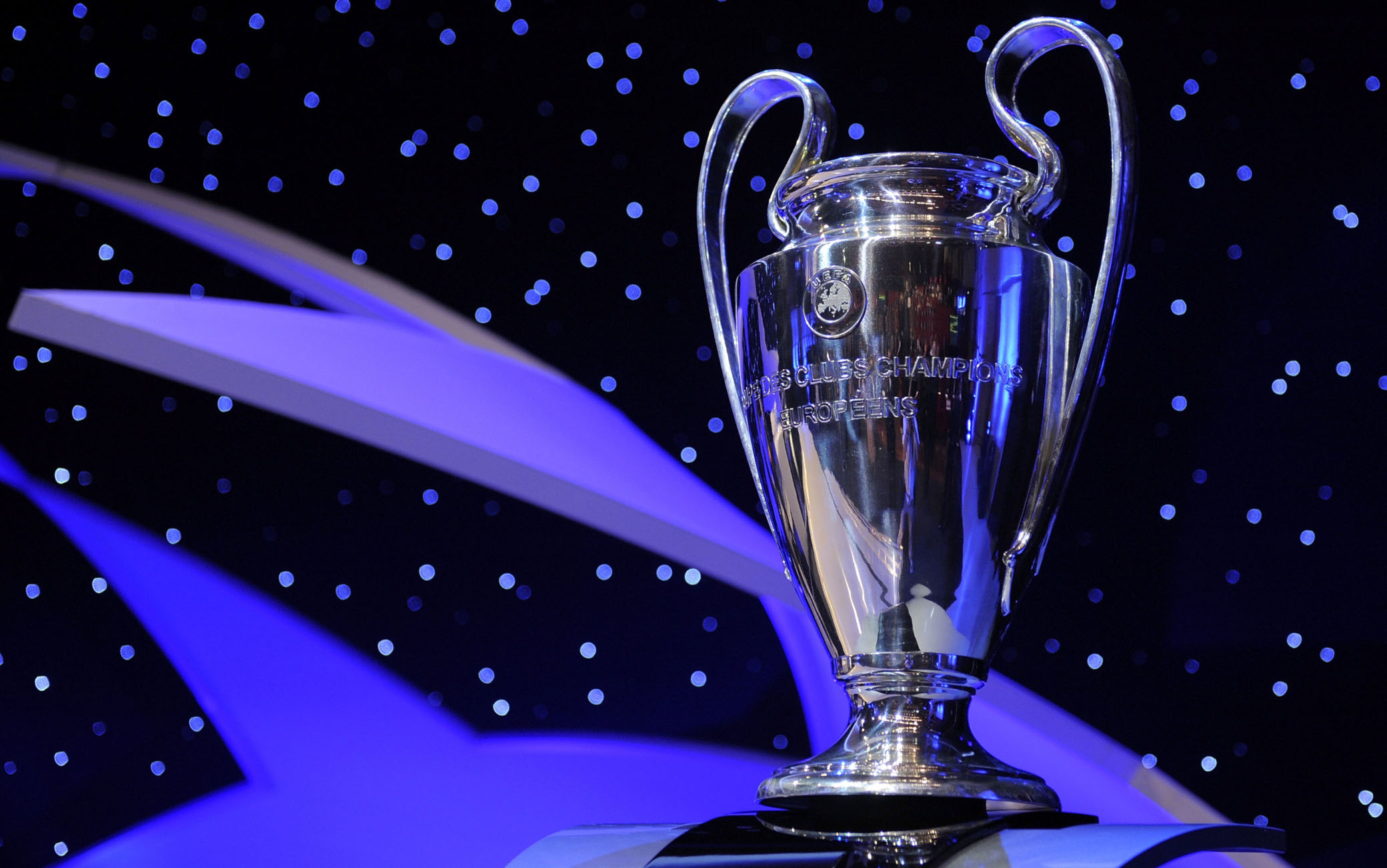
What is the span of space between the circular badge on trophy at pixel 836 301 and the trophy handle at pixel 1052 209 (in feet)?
0.39

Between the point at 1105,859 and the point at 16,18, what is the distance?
1482 millimetres

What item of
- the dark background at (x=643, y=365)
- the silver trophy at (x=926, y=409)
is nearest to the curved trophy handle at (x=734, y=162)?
the silver trophy at (x=926, y=409)

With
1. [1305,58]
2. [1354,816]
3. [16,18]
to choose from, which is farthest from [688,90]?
[1354,816]

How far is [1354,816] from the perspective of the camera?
1.16m

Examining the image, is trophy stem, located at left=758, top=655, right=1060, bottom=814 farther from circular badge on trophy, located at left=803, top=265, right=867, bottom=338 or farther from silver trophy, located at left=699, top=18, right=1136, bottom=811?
circular badge on trophy, located at left=803, top=265, right=867, bottom=338

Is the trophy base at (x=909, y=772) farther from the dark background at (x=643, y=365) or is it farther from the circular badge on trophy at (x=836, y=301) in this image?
the dark background at (x=643, y=365)

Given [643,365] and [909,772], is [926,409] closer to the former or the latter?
[909,772]

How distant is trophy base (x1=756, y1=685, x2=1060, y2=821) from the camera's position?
694 millimetres

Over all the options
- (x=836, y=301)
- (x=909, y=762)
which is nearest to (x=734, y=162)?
(x=836, y=301)

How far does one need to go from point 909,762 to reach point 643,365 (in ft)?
2.29

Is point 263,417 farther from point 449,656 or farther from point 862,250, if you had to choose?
point 862,250

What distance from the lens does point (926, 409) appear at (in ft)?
2.41

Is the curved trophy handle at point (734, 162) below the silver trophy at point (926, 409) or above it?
above

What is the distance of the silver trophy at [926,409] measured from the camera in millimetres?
737
